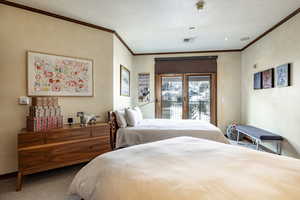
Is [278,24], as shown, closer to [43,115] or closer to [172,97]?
[172,97]

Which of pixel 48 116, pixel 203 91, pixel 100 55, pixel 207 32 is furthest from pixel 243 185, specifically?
pixel 203 91

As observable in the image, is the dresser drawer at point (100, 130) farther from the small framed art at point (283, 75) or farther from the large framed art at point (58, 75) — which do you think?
the small framed art at point (283, 75)

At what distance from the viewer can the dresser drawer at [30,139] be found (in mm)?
2145

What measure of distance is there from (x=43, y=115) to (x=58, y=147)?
0.51 m

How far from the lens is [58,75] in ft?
9.45

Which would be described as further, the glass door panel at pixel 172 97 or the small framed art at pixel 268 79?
the glass door panel at pixel 172 97

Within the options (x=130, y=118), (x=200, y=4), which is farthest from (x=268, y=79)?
(x=130, y=118)

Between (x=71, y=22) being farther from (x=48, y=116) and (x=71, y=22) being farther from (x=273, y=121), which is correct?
(x=273, y=121)

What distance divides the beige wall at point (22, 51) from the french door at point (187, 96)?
2527 mm

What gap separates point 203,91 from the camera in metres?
5.24

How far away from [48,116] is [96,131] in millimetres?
738

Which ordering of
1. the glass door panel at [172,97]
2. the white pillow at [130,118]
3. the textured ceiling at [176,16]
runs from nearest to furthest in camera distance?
the textured ceiling at [176,16]
the white pillow at [130,118]
the glass door panel at [172,97]

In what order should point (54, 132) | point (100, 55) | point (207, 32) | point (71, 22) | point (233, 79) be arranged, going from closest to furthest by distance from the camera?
point (54, 132) → point (71, 22) → point (100, 55) → point (207, 32) → point (233, 79)

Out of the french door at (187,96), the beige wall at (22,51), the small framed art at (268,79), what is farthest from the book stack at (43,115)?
the small framed art at (268,79)
